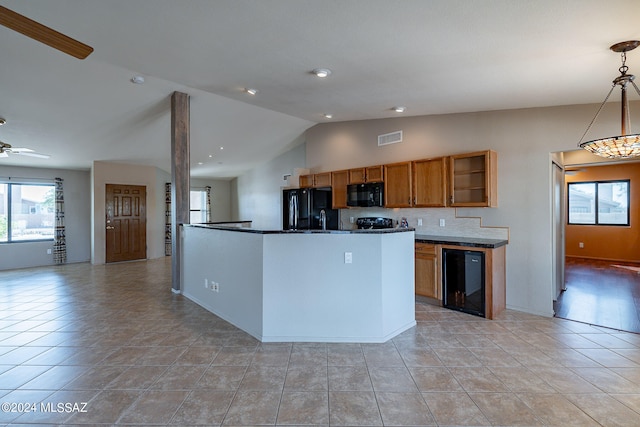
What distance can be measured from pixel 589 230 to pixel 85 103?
10.8m

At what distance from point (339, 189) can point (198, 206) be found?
6529 mm

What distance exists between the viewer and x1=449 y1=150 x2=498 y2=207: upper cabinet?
3.95m

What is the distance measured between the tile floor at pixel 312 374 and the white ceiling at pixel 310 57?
8.28 ft

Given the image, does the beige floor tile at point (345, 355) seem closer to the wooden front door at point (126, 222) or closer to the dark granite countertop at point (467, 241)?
the dark granite countertop at point (467, 241)

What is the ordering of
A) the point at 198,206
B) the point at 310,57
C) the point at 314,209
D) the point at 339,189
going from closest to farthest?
the point at 310,57 → the point at 339,189 → the point at 314,209 → the point at 198,206

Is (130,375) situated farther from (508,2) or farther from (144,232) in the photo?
(144,232)

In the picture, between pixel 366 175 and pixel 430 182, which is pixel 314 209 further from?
pixel 430 182

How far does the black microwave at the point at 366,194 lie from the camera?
16.3 ft

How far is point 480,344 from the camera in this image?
2938mm

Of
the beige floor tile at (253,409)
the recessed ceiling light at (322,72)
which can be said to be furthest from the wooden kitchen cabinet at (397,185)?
the beige floor tile at (253,409)

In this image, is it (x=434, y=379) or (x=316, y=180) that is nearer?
(x=434, y=379)

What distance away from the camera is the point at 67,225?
786cm

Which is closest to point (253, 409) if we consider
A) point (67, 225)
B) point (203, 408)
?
point (203, 408)

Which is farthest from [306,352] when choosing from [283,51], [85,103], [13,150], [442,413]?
[13,150]
